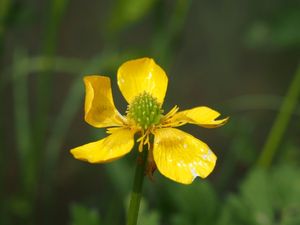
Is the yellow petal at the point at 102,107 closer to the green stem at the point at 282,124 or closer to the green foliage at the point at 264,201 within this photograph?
the green foliage at the point at 264,201

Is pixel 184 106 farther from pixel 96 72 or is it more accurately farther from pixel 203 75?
pixel 96 72

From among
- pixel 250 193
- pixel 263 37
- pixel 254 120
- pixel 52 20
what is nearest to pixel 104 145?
pixel 250 193

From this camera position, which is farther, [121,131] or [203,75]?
[203,75]

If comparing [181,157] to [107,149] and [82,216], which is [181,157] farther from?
[82,216]

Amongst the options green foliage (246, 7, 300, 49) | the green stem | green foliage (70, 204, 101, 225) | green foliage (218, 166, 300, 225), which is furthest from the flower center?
green foliage (246, 7, 300, 49)

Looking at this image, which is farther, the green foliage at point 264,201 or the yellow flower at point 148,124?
the green foliage at point 264,201

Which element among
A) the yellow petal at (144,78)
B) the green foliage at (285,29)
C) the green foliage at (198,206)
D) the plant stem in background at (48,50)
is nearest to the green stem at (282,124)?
the green foliage at (285,29)
